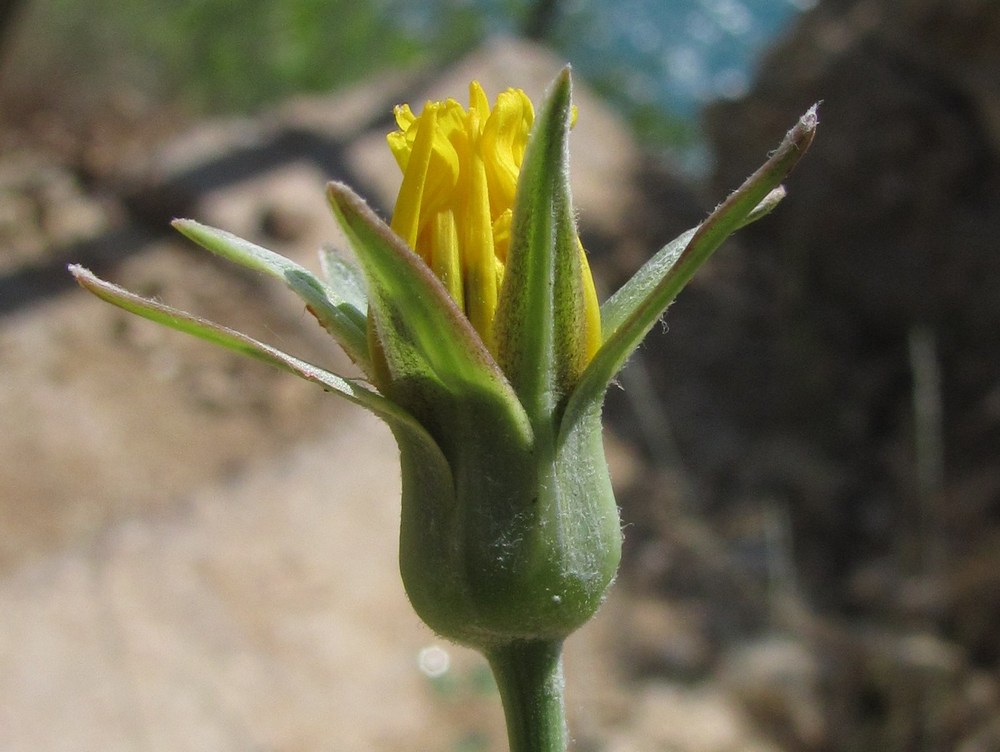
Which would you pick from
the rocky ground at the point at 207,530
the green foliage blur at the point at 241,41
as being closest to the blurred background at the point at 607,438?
the rocky ground at the point at 207,530

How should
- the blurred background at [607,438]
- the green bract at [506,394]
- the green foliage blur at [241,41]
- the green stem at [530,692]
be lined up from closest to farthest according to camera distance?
1. the green bract at [506,394]
2. the green stem at [530,692]
3. the blurred background at [607,438]
4. the green foliage blur at [241,41]

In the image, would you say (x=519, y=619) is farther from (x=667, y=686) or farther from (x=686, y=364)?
(x=686, y=364)

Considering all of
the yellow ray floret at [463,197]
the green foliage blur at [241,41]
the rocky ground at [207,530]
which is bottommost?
the rocky ground at [207,530]

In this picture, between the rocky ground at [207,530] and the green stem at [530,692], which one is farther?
the rocky ground at [207,530]

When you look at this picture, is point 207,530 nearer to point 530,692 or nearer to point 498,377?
point 530,692

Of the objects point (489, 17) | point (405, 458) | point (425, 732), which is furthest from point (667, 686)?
point (489, 17)

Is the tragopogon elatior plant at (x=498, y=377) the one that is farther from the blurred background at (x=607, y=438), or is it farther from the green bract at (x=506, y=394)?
the blurred background at (x=607, y=438)
